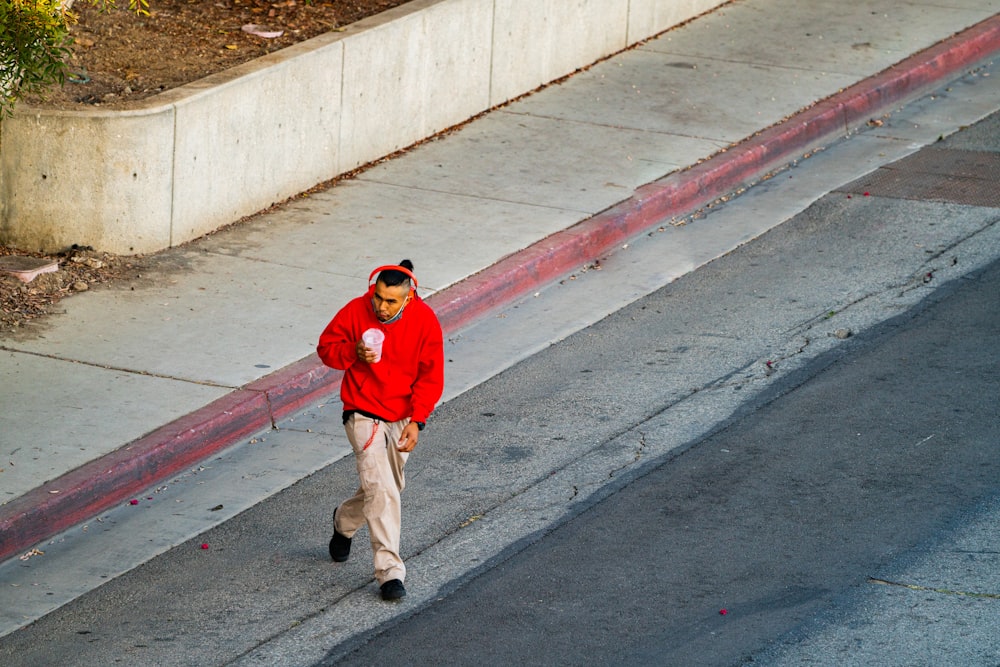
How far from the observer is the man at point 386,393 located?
22.2 feet

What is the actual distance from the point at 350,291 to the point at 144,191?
162 centimetres

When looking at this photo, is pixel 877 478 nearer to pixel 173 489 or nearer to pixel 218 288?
pixel 173 489

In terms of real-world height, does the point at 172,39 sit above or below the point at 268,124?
above

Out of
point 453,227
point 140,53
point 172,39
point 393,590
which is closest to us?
point 393,590

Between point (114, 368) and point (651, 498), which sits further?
point (114, 368)

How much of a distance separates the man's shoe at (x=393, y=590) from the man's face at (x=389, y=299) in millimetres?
1085

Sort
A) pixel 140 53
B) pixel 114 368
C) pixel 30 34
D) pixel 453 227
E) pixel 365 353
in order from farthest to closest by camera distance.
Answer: pixel 140 53 → pixel 453 227 → pixel 114 368 → pixel 30 34 → pixel 365 353

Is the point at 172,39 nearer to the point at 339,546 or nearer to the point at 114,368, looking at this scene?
the point at 114,368

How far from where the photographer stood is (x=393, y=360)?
22.3ft

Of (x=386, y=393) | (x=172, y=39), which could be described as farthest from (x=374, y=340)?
(x=172, y=39)

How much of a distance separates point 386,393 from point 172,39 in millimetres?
6477

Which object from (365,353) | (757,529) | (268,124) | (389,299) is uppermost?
(389,299)

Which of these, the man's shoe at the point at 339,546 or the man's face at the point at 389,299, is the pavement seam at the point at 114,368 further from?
the man's face at the point at 389,299

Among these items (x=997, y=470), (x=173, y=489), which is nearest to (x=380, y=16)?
(x=173, y=489)
